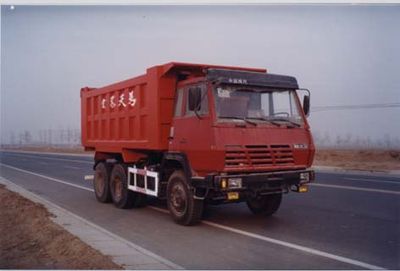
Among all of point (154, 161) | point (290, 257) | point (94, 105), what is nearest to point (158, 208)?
point (154, 161)

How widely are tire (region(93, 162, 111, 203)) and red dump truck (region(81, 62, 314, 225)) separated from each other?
74.0 inches

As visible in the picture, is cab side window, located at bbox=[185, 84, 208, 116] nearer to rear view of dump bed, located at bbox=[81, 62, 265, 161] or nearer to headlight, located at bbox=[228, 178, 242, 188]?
rear view of dump bed, located at bbox=[81, 62, 265, 161]

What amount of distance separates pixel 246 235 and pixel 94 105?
700 cm

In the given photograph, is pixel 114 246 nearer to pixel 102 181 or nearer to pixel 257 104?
pixel 257 104

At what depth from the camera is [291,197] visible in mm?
13672

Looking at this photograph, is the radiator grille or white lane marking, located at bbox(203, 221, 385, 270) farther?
the radiator grille

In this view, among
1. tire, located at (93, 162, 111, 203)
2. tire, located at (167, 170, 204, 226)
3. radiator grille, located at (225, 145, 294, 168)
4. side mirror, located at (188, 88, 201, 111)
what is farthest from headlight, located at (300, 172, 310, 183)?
tire, located at (93, 162, 111, 203)

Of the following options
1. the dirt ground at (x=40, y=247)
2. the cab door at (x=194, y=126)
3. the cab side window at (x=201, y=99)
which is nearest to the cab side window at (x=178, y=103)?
the cab door at (x=194, y=126)

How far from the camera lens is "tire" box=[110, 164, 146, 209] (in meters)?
11.8

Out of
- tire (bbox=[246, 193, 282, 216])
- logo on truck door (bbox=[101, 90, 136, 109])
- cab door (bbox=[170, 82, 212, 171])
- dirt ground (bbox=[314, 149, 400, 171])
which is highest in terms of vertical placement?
logo on truck door (bbox=[101, 90, 136, 109])

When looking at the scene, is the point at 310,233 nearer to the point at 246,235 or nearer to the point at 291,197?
the point at 246,235

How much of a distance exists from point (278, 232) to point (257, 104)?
7.96 feet

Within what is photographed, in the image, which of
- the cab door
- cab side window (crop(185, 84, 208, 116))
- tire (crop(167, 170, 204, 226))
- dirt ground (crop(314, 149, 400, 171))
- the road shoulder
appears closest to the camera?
the road shoulder

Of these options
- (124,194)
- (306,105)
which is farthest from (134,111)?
(306,105)
